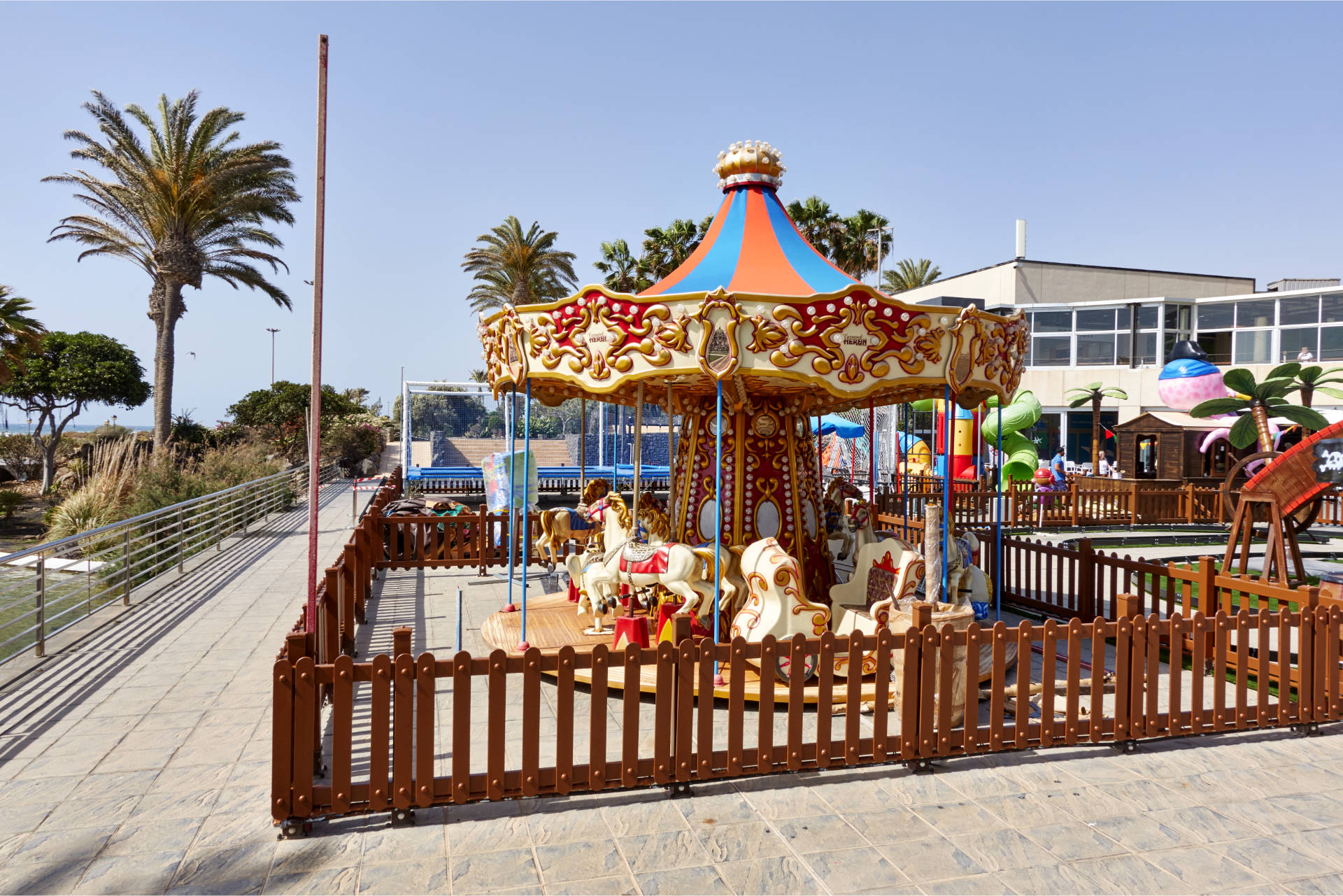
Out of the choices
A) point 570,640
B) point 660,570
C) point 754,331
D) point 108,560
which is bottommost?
point 570,640

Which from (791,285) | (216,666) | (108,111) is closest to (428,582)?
(216,666)

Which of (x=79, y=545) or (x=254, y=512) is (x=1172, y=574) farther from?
(x=254, y=512)

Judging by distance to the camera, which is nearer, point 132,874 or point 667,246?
point 132,874

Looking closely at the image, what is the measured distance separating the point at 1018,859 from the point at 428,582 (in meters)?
9.53

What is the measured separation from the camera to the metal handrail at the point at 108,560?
781 centimetres

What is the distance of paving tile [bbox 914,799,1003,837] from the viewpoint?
4.19m

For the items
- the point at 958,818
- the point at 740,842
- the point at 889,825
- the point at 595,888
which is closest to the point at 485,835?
the point at 595,888

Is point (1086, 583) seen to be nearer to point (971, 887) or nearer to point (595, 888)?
point (971, 887)

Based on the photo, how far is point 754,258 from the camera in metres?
7.77

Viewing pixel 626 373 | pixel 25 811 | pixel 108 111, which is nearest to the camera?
pixel 25 811

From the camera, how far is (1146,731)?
17.4ft

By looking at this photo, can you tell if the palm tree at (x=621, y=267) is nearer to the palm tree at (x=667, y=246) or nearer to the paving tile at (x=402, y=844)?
the palm tree at (x=667, y=246)

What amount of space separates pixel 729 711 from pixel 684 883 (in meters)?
1.23

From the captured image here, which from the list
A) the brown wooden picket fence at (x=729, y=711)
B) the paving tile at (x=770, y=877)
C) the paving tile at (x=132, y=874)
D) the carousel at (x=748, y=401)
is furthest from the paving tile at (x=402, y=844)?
the carousel at (x=748, y=401)
